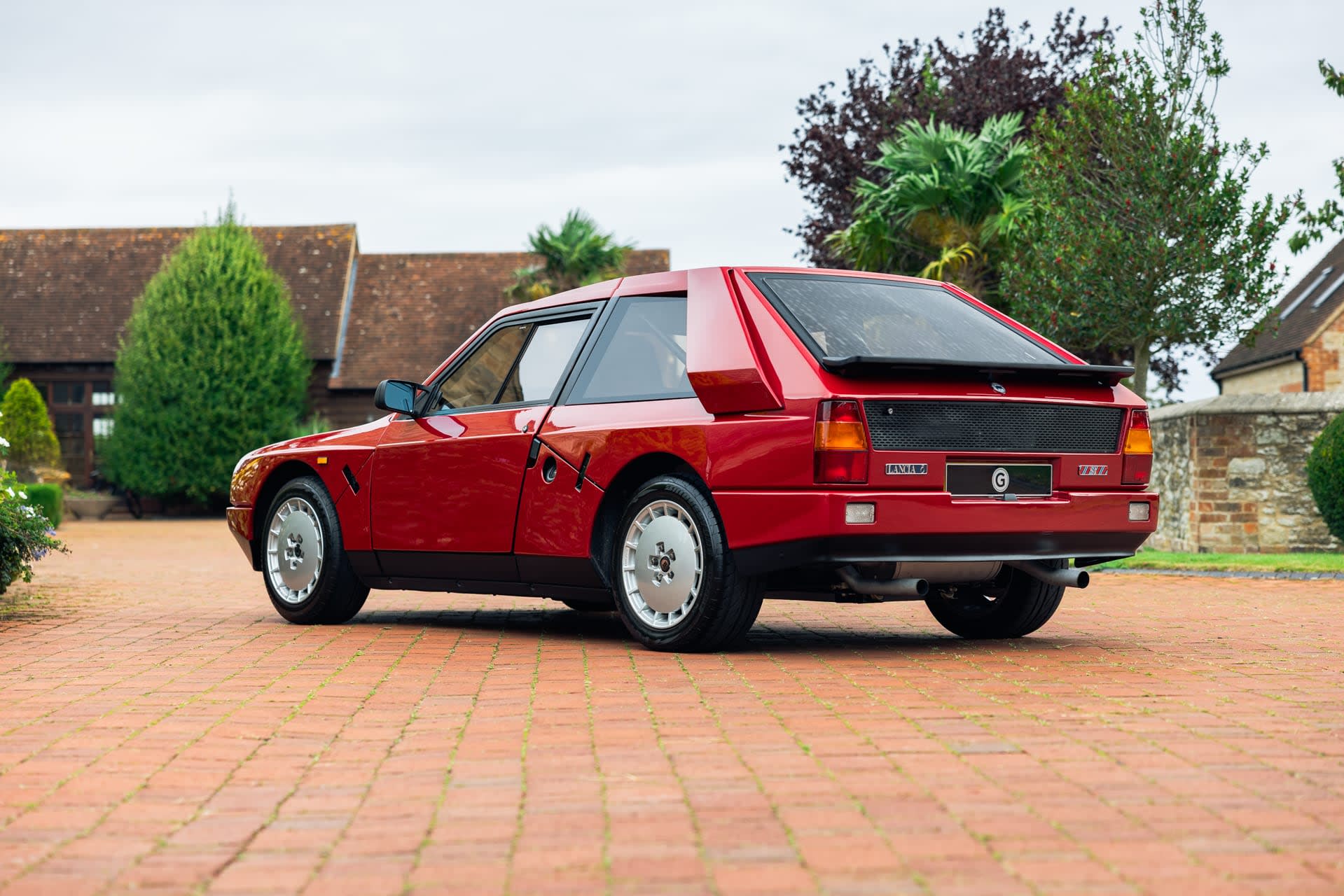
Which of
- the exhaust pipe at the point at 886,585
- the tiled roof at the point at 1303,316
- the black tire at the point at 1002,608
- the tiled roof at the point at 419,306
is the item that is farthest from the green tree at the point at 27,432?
the exhaust pipe at the point at 886,585

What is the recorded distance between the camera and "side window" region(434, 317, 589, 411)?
7.62m

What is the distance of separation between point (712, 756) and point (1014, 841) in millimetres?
1154

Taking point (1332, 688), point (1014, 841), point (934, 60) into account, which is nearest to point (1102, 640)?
point (1332, 688)

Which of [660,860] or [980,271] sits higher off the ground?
[980,271]

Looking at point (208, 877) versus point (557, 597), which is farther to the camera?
point (557, 597)

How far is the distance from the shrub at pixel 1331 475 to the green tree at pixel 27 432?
28.0 meters

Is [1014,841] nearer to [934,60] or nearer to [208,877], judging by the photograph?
[208,877]

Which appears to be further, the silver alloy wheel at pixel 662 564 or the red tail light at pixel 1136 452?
the red tail light at pixel 1136 452

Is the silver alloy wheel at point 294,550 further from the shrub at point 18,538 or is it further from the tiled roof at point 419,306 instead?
the tiled roof at point 419,306

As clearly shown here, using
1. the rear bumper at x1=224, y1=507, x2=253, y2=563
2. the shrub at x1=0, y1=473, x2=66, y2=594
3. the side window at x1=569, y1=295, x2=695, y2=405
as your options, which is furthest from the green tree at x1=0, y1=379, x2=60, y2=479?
the side window at x1=569, y1=295, x2=695, y2=405

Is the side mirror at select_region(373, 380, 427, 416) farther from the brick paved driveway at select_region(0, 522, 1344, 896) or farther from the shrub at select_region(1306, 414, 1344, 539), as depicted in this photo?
the shrub at select_region(1306, 414, 1344, 539)

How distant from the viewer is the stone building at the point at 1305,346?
37781mm

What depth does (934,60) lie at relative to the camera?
3175 centimetres

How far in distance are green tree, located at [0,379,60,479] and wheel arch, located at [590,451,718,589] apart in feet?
101
